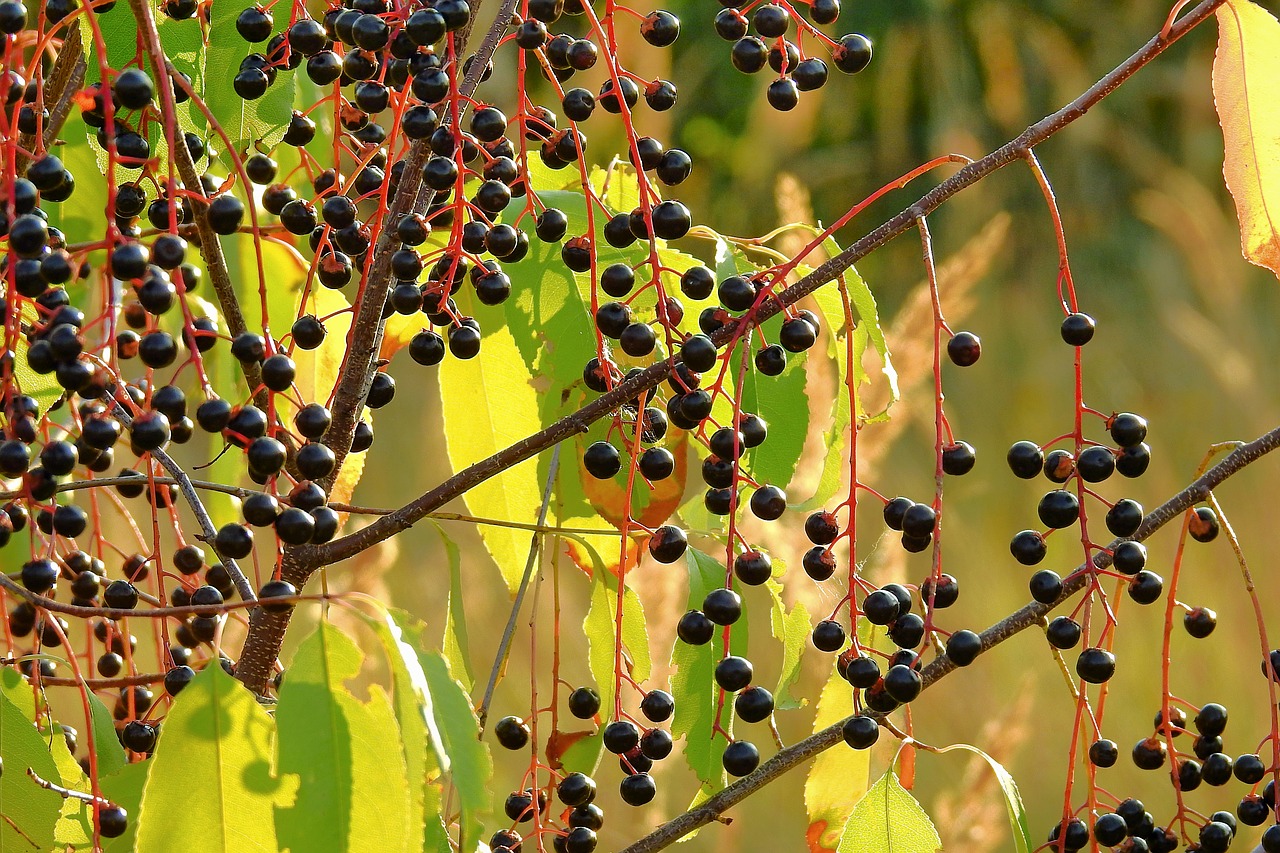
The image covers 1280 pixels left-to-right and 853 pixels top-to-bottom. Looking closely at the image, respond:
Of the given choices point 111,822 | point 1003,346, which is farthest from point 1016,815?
point 1003,346

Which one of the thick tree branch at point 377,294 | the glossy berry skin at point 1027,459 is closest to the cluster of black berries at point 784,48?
the thick tree branch at point 377,294

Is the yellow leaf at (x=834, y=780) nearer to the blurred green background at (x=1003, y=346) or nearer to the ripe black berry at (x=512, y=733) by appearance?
the ripe black berry at (x=512, y=733)

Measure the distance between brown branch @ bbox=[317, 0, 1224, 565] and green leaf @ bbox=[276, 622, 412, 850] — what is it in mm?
125

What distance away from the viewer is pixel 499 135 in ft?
2.35

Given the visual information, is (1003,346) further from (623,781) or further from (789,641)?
(623,781)

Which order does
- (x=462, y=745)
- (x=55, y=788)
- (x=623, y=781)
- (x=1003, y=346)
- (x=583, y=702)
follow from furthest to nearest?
(x=1003, y=346), (x=583, y=702), (x=623, y=781), (x=55, y=788), (x=462, y=745)

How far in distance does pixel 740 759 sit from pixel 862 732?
0.11 m

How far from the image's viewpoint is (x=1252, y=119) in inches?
26.6

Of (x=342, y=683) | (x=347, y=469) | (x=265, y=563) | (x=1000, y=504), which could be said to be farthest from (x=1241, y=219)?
(x=1000, y=504)

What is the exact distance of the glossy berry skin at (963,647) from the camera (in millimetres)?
675

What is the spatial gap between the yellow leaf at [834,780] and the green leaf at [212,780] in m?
0.39

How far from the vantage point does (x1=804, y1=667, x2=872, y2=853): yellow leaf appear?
85 centimetres

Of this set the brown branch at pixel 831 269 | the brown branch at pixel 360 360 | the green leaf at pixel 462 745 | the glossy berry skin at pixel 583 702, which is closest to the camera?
the green leaf at pixel 462 745

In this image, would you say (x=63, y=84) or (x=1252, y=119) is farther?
(x=63, y=84)
